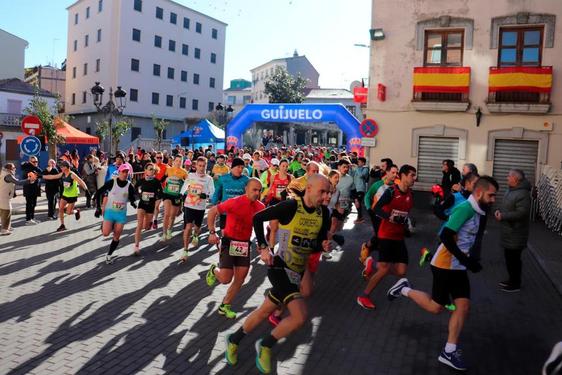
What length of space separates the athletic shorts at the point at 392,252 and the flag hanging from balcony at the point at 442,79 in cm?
1157

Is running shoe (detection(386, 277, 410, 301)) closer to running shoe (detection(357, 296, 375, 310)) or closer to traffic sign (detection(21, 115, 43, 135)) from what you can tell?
running shoe (detection(357, 296, 375, 310))

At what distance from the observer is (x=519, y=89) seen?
1597 cm

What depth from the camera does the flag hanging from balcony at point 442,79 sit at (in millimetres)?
16531

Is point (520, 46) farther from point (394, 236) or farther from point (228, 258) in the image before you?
point (228, 258)

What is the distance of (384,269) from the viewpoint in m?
6.62

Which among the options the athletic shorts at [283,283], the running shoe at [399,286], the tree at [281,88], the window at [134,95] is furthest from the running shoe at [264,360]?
the tree at [281,88]

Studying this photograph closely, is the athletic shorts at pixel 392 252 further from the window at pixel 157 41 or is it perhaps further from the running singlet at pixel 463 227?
the window at pixel 157 41

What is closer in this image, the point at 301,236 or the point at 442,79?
the point at 301,236

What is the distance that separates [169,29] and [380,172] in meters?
46.4

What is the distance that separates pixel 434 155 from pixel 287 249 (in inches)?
542

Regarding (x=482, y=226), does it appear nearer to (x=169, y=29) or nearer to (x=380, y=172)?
(x=380, y=172)

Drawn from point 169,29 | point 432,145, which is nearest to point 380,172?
point 432,145

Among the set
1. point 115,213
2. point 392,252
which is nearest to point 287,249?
point 392,252

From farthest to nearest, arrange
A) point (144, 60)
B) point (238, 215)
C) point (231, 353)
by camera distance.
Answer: point (144, 60)
point (238, 215)
point (231, 353)
